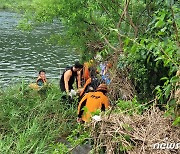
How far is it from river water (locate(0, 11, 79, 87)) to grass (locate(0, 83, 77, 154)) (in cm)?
709

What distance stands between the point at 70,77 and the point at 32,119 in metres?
1.70

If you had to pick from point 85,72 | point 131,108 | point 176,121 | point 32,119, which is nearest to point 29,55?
point 85,72

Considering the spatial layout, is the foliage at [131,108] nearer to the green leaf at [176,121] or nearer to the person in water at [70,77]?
the green leaf at [176,121]

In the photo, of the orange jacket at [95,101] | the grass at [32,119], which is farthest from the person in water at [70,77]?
the orange jacket at [95,101]

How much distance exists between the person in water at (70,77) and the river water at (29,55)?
279 inches

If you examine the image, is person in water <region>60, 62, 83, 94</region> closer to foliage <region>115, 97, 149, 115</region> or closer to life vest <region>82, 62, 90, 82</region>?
life vest <region>82, 62, 90, 82</region>

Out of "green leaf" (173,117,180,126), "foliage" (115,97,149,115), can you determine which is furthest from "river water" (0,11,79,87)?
"green leaf" (173,117,180,126)

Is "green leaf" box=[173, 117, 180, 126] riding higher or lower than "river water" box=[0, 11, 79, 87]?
higher

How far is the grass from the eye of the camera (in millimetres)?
7203

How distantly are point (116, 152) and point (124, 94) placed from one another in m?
2.63

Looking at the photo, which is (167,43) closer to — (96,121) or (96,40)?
(96,121)

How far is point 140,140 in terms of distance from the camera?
388cm

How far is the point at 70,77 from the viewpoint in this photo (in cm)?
957

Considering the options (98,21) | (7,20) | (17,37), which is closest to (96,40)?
(98,21)
